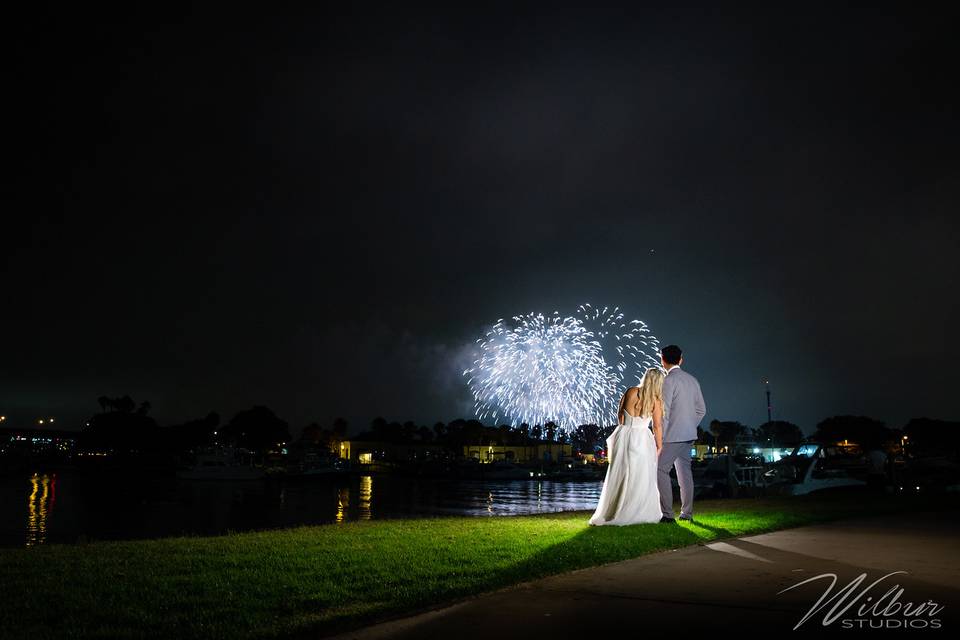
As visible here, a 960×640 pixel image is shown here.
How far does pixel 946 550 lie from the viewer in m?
8.37

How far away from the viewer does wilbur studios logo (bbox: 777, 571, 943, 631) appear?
521cm

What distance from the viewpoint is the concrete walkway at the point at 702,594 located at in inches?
204

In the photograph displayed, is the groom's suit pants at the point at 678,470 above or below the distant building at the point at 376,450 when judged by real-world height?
above

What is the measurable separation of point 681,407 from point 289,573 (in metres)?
6.67

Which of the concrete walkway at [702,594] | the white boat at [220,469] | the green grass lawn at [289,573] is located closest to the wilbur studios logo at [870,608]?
the concrete walkway at [702,594]

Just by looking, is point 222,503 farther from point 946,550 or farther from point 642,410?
point 946,550

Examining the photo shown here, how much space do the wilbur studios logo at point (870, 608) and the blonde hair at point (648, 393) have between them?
5161 millimetres

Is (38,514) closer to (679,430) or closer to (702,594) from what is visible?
(679,430)

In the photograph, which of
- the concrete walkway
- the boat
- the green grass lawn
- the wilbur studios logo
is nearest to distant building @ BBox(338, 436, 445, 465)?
the boat

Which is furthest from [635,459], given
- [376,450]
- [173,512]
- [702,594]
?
[376,450]

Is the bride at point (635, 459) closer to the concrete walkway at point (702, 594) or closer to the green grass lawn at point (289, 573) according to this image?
the green grass lawn at point (289, 573)

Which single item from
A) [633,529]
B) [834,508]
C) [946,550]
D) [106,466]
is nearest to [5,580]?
[633,529]

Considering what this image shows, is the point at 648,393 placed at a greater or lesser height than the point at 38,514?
greater

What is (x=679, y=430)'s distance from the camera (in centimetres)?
1161
